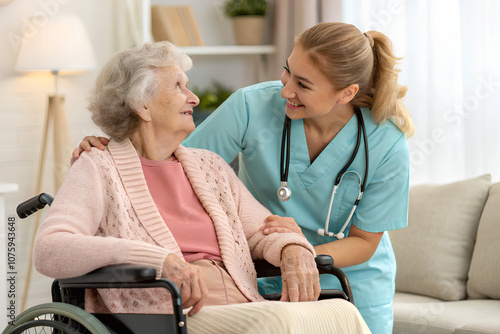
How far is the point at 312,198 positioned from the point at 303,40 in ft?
1.48

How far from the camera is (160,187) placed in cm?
151

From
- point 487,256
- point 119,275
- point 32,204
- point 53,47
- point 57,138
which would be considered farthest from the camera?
point 57,138

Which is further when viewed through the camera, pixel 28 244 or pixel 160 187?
pixel 28 244

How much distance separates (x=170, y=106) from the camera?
1522mm

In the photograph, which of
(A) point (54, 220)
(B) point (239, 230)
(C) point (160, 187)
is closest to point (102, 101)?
(C) point (160, 187)

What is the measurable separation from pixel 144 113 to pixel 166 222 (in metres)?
0.28

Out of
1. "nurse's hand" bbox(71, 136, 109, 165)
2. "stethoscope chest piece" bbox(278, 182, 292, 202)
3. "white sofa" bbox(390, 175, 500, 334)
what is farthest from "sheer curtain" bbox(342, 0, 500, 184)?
"nurse's hand" bbox(71, 136, 109, 165)

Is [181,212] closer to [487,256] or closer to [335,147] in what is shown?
[335,147]

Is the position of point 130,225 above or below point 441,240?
above

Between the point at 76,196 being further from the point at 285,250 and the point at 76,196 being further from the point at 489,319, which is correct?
the point at 489,319

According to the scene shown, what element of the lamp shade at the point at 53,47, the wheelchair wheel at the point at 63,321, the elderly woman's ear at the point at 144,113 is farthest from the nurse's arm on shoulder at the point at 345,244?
the lamp shade at the point at 53,47

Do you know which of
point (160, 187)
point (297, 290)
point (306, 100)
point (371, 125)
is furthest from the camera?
point (371, 125)

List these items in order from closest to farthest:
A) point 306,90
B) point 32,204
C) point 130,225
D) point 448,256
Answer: point 130,225 < point 32,204 < point 306,90 < point 448,256

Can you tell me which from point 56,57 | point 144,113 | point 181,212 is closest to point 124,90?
point 144,113
